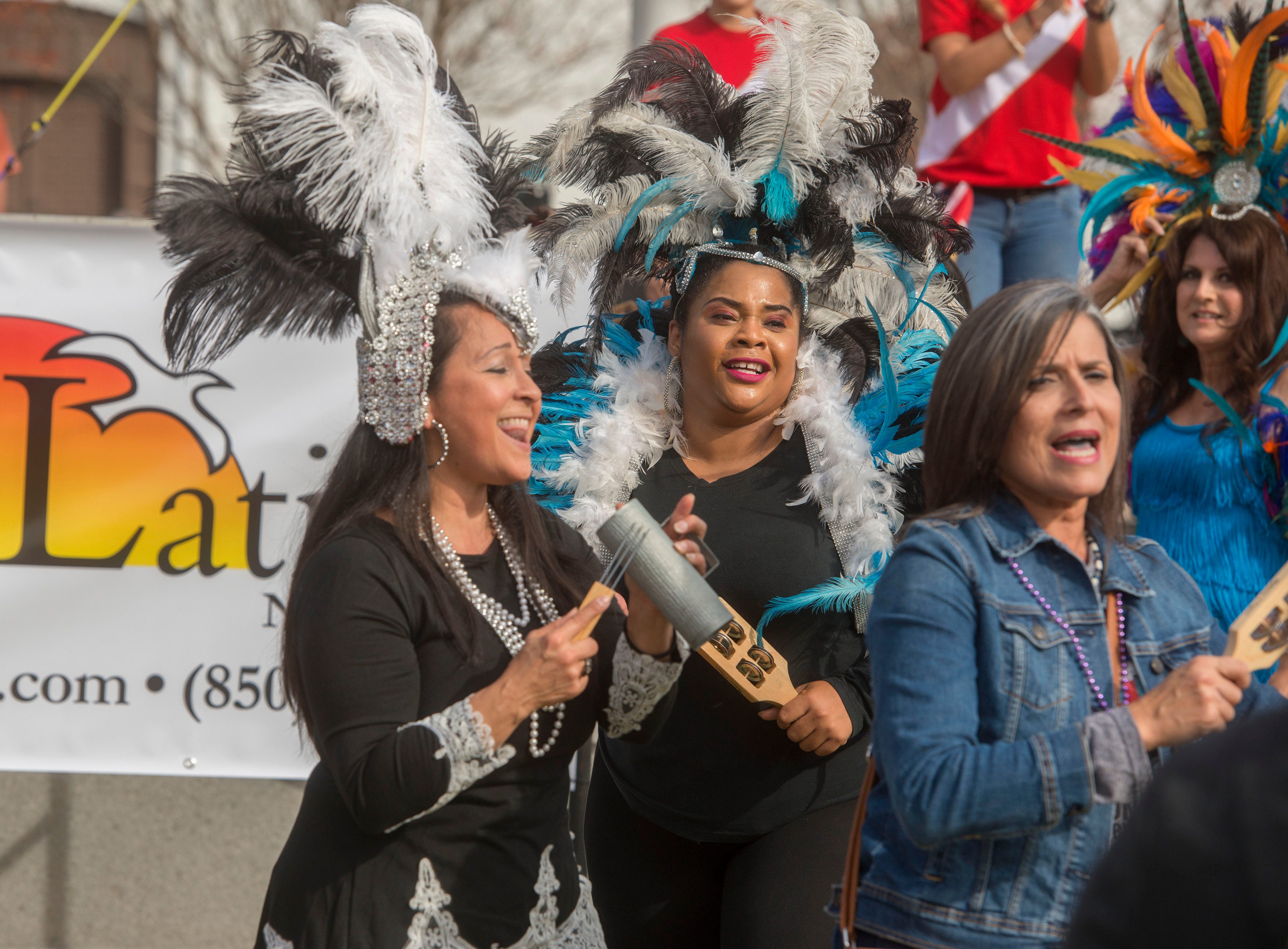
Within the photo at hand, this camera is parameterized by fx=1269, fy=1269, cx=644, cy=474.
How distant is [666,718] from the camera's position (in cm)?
226

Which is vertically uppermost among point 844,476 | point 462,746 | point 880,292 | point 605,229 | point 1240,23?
point 1240,23

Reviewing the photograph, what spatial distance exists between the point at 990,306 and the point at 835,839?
113 cm

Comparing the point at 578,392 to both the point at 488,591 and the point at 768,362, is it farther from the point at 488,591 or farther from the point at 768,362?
the point at 488,591

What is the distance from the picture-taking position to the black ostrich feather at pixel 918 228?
9.26 ft

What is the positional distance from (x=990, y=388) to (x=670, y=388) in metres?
1.25

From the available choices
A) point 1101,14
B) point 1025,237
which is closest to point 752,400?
point 1025,237

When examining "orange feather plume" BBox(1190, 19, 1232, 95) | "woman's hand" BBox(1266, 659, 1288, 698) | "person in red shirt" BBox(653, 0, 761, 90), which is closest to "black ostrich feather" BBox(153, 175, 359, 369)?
"woman's hand" BBox(1266, 659, 1288, 698)

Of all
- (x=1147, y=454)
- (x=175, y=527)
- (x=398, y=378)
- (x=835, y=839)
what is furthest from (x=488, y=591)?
(x=1147, y=454)

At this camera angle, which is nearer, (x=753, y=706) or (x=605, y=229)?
(x=753, y=706)

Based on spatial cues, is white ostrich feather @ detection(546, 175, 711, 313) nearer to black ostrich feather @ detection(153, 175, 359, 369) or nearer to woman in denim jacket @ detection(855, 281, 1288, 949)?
black ostrich feather @ detection(153, 175, 359, 369)

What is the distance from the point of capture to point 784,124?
2732 mm

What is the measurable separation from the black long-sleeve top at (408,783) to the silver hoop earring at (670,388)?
792 mm

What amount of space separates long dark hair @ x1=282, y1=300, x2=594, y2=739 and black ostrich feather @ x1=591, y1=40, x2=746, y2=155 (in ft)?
3.05

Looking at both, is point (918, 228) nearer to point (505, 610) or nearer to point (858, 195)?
point (858, 195)
